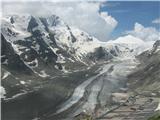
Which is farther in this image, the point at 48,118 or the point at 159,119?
the point at 48,118

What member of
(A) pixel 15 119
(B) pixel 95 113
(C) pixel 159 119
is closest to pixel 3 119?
(A) pixel 15 119

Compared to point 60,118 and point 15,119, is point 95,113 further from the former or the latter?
point 15,119

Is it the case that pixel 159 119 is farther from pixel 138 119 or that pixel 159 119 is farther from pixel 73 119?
pixel 73 119

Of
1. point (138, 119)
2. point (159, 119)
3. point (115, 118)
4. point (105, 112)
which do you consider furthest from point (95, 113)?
point (159, 119)

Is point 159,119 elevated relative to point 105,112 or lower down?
lower down

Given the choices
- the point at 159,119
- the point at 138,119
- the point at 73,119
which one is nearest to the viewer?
the point at 159,119

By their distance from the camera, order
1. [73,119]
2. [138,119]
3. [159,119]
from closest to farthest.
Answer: [159,119], [138,119], [73,119]

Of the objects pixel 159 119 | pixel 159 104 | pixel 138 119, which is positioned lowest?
pixel 159 119

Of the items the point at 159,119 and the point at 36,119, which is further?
the point at 36,119

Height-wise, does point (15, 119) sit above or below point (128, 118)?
above
